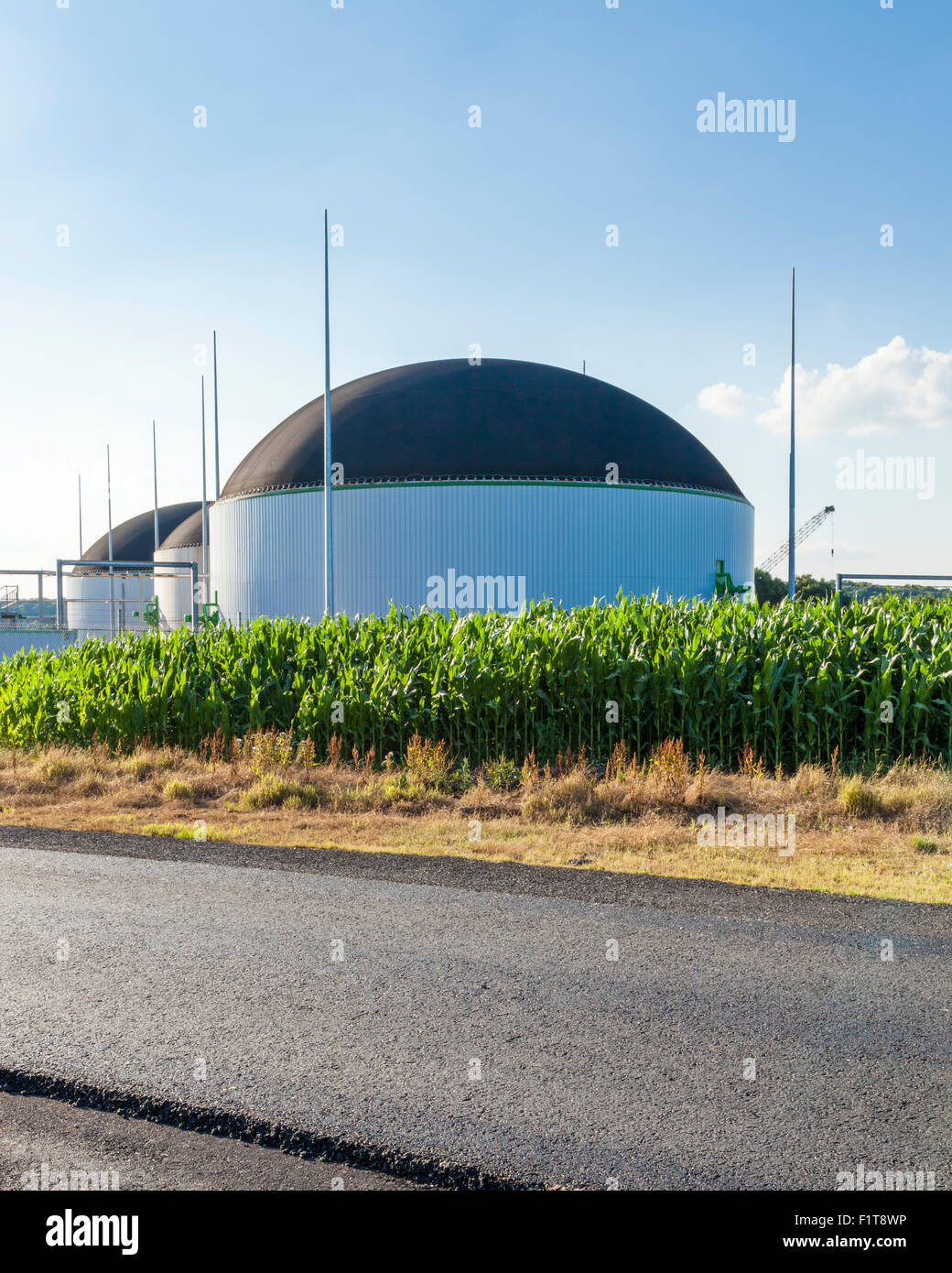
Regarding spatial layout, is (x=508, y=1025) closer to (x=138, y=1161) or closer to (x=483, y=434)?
(x=138, y=1161)

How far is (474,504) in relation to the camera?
124 feet

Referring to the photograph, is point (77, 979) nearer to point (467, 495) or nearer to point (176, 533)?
point (467, 495)

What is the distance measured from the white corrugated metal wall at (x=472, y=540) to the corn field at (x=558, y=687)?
19.4 meters

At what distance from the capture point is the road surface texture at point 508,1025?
4.02 meters

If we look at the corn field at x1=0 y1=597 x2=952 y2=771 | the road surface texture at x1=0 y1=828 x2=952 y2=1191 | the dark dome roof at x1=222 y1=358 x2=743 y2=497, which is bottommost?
the road surface texture at x1=0 y1=828 x2=952 y2=1191

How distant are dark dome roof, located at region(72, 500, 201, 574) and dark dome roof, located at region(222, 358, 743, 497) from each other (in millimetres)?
32284

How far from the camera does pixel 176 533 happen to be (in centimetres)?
5944

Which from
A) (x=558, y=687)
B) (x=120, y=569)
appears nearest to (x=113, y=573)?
(x=120, y=569)

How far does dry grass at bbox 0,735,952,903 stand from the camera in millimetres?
9703

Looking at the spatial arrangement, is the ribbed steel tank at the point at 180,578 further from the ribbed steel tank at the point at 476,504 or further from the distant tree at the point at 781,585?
the distant tree at the point at 781,585

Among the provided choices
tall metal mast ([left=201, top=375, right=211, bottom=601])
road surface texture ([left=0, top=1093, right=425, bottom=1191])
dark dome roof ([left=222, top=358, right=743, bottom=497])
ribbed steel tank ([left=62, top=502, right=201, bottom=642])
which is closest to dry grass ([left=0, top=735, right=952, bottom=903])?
road surface texture ([left=0, top=1093, right=425, bottom=1191])

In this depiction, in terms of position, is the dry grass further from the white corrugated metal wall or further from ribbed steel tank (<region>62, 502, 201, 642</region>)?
ribbed steel tank (<region>62, 502, 201, 642</region>)

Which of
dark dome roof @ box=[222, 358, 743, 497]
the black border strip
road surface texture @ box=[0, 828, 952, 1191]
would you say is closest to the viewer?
the black border strip

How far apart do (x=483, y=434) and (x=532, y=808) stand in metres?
28.1
